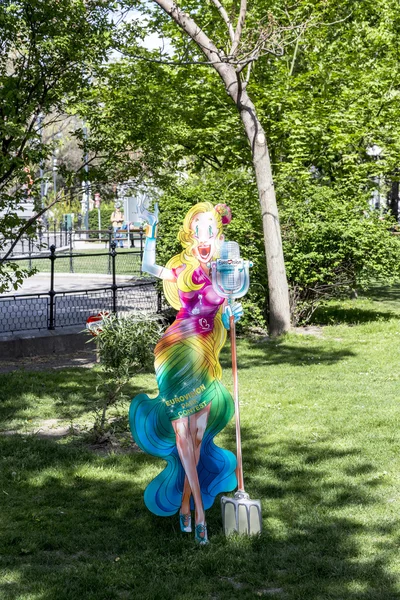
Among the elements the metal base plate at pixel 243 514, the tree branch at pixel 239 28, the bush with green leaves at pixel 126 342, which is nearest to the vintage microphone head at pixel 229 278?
the metal base plate at pixel 243 514

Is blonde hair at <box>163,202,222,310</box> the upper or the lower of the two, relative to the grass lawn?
upper

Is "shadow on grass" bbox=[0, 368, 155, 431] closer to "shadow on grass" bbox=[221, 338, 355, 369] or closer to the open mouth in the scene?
"shadow on grass" bbox=[221, 338, 355, 369]

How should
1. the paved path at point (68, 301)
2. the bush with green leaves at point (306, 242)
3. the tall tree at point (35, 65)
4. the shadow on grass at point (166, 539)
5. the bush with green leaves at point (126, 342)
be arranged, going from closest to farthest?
the shadow on grass at point (166, 539)
the bush with green leaves at point (126, 342)
the tall tree at point (35, 65)
the bush with green leaves at point (306, 242)
the paved path at point (68, 301)

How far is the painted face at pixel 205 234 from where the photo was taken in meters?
→ 6.01

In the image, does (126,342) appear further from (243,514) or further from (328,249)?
(328,249)

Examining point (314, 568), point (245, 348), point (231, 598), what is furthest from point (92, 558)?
point (245, 348)

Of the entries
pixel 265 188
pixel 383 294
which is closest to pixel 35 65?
pixel 265 188

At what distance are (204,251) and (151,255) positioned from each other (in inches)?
14.6

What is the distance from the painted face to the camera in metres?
6.01

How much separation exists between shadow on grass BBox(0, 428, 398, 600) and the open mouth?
1.93 meters

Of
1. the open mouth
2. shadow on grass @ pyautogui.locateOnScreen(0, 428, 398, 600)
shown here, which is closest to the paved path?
shadow on grass @ pyautogui.locateOnScreen(0, 428, 398, 600)

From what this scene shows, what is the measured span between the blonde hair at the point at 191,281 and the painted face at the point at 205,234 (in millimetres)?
21

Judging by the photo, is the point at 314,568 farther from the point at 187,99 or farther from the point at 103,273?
the point at 103,273

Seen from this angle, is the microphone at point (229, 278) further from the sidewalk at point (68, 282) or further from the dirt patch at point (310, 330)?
the sidewalk at point (68, 282)
